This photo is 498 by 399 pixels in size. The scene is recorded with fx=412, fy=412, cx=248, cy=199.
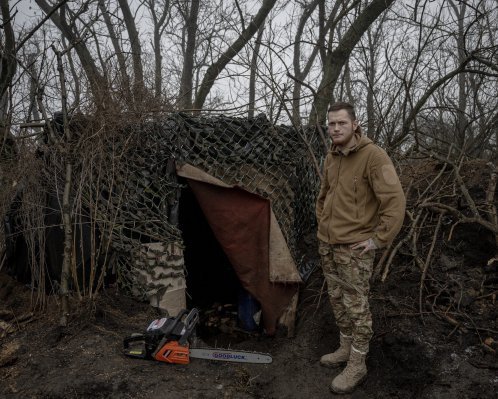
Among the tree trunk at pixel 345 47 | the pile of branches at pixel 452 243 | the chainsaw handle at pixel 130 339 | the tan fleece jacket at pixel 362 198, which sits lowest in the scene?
the chainsaw handle at pixel 130 339

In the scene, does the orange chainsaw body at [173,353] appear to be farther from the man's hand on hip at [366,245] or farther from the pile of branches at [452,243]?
the pile of branches at [452,243]

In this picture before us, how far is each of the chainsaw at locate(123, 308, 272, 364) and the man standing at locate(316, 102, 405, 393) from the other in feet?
3.39

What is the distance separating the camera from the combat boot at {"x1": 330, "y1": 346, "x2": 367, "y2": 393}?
124 inches

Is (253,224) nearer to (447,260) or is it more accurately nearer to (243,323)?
(243,323)

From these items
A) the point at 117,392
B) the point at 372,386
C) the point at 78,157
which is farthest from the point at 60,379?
the point at 372,386

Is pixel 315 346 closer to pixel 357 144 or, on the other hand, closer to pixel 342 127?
pixel 357 144

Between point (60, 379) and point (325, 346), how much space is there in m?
2.30

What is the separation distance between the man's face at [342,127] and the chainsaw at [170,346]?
6.60 feet

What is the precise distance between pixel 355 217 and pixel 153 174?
231cm

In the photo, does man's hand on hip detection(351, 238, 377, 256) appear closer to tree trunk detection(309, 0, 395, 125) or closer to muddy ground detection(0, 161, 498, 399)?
muddy ground detection(0, 161, 498, 399)

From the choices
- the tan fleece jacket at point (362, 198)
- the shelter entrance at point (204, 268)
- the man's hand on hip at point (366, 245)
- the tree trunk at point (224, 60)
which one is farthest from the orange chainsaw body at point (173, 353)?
the tree trunk at point (224, 60)

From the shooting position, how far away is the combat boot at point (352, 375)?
10.4 feet

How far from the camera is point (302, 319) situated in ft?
14.9

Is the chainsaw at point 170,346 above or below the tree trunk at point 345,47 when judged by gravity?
below
